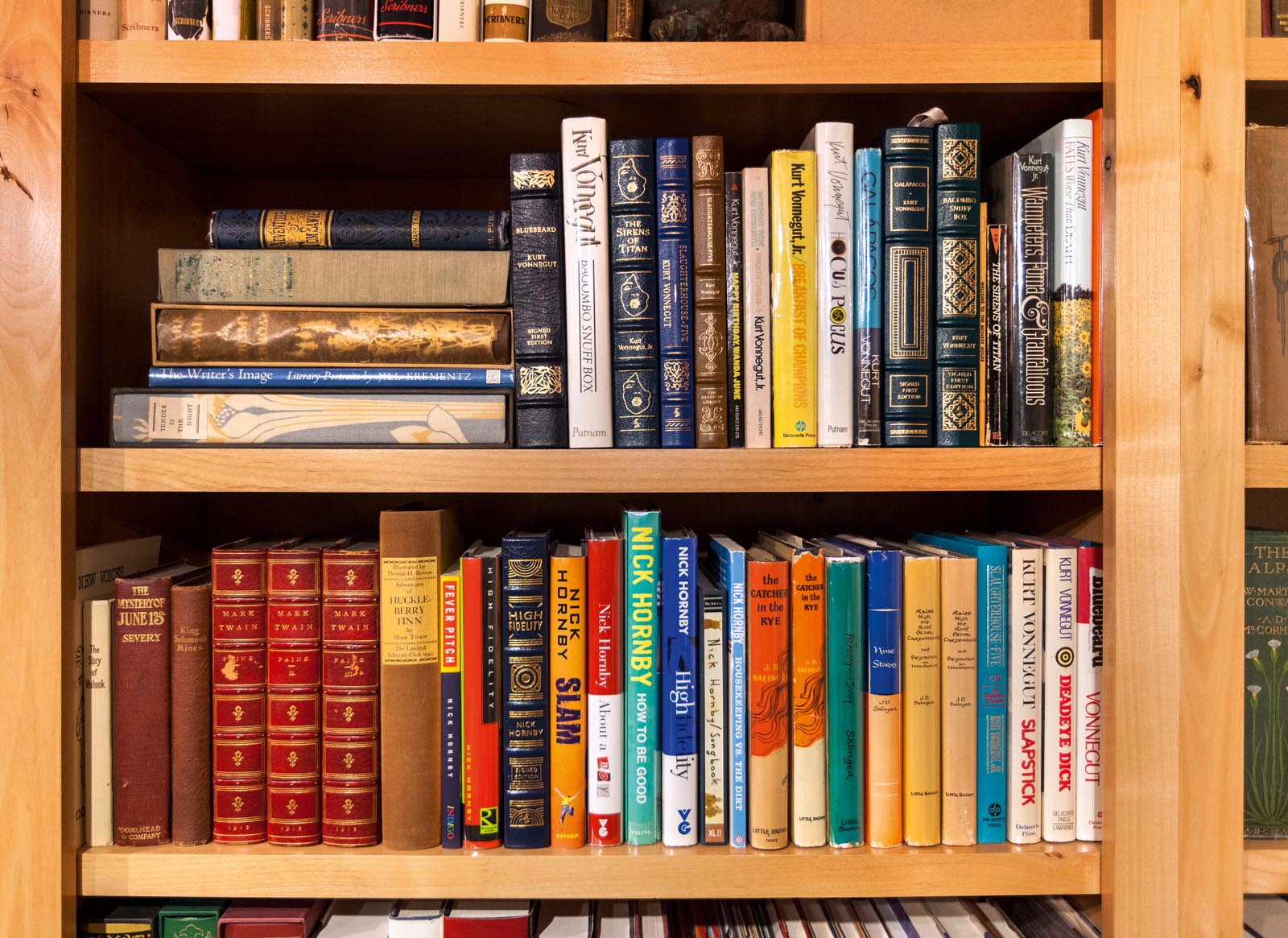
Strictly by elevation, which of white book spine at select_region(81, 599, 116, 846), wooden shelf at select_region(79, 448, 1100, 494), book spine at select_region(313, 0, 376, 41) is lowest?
white book spine at select_region(81, 599, 116, 846)

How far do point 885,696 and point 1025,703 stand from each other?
0.13m

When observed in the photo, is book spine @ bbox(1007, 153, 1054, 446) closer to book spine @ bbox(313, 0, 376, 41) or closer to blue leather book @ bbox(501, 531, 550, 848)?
blue leather book @ bbox(501, 531, 550, 848)

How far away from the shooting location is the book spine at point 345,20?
759mm

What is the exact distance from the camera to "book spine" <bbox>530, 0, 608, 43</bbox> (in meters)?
0.77

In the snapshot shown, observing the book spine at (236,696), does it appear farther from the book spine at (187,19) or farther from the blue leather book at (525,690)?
the book spine at (187,19)

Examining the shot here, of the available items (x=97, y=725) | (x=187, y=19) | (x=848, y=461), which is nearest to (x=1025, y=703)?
(x=848, y=461)

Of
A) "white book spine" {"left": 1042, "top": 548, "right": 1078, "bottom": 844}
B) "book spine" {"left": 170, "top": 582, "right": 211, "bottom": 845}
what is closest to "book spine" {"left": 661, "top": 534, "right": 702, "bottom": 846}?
"white book spine" {"left": 1042, "top": 548, "right": 1078, "bottom": 844}

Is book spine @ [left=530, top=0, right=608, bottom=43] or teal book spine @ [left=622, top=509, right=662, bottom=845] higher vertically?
book spine @ [left=530, top=0, right=608, bottom=43]

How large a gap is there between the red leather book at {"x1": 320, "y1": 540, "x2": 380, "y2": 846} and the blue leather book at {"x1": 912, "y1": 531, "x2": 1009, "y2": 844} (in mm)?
559

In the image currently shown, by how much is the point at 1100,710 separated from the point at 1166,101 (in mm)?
544

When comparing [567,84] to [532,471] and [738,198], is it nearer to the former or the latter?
[738,198]

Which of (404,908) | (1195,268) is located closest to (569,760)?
(404,908)

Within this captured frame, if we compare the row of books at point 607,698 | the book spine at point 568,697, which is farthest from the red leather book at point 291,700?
the book spine at point 568,697

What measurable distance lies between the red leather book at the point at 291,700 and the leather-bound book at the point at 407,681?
7 centimetres
